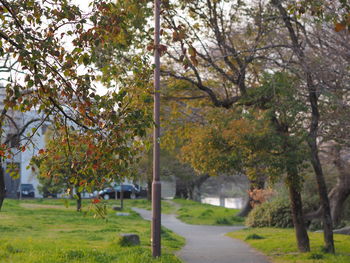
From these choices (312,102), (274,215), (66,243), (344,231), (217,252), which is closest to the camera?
(312,102)

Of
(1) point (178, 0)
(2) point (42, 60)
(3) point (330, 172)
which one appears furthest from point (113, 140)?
(3) point (330, 172)

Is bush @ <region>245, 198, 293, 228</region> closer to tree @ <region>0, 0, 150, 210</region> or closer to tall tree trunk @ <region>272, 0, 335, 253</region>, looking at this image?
tall tree trunk @ <region>272, 0, 335, 253</region>

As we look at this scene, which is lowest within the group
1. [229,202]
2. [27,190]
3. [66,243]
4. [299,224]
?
[66,243]

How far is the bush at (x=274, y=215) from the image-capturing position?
29.8 metres

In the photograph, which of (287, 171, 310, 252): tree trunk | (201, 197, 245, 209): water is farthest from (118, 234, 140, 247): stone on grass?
(201, 197, 245, 209): water

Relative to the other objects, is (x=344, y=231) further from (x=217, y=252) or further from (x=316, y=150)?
(x=316, y=150)

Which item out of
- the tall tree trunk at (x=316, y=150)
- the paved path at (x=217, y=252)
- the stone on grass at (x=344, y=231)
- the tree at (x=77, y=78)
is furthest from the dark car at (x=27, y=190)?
the tree at (x=77, y=78)

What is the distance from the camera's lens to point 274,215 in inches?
1196

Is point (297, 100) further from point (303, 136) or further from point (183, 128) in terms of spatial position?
point (183, 128)

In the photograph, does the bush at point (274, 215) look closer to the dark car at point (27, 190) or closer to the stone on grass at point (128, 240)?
the stone on grass at point (128, 240)

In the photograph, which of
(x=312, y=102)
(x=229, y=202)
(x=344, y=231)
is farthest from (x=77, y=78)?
(x=229, y=202)

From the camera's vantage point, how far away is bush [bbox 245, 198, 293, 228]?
29.8 m

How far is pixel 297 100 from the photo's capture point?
583 inches

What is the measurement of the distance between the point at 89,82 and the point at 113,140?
0.89 meters
